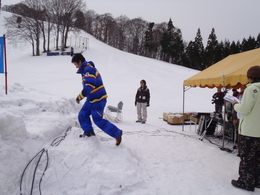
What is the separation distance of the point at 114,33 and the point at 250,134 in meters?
60.6

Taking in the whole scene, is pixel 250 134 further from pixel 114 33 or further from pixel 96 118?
pixel 114 33

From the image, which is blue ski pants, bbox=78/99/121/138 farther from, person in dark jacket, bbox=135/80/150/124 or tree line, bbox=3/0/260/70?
tree line, bbox=3/0/260/70

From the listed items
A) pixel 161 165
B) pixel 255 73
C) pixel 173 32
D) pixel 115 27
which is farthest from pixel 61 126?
pixel 115 27

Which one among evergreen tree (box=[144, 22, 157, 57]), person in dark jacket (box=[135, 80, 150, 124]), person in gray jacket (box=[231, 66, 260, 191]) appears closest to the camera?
person in gray jacket (box=[231, 66, 260, 191])

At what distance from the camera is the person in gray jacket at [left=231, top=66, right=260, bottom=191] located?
268 cm

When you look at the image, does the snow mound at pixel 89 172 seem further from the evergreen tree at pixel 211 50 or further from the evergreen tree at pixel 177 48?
the evergreen tree at pixel 177 48

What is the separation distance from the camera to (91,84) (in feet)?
11.3

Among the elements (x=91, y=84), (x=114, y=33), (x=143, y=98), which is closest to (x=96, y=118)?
(x=91, y=84)

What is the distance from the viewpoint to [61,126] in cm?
378

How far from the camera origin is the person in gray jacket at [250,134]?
8.80 ft

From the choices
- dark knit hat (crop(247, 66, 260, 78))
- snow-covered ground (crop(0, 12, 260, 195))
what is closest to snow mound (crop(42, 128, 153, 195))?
snow-covered ground (crop(0, 12, 260, 195))

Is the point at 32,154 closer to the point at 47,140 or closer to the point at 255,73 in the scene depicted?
the point at 47,140

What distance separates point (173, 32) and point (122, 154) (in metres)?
52.0

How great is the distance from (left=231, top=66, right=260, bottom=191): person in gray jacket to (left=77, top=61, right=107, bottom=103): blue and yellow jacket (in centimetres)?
239
